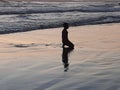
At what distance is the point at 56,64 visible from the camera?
38.8 ft

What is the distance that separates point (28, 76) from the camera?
10047mm

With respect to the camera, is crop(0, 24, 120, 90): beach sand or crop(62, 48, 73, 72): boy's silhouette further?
crop(62, 48, 73, 72): boy's silhouette

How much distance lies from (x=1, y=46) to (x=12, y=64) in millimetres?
4065

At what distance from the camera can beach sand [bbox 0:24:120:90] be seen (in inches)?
362

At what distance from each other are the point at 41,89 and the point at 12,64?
10.9 feet

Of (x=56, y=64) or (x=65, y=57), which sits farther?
(x=65, y=57)

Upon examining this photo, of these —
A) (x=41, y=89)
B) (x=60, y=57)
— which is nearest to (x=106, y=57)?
(x=60, y=57)

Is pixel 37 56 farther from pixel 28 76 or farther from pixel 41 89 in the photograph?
pixel 41 89

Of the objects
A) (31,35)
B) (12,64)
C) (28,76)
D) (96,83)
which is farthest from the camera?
(31,35)

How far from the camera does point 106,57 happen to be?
1292cm

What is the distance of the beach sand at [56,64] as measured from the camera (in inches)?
362

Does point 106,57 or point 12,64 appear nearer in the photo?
point 12,64

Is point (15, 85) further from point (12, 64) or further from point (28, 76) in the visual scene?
point (12, 64)

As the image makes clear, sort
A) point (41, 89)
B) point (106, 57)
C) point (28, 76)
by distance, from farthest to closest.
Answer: point (106, 57), point (28, 76), point (41, 89)
